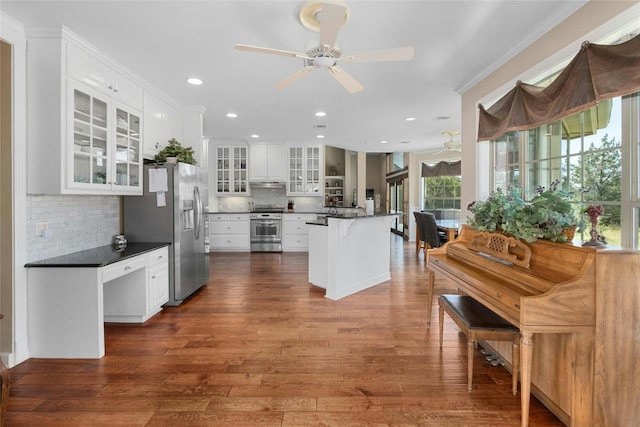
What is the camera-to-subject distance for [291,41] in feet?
8.02

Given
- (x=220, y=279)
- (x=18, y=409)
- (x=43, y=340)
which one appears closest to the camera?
(x=18, y=409)

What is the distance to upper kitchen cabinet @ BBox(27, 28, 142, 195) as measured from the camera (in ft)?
7.46

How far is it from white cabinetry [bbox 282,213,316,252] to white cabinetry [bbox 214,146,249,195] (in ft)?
4.30

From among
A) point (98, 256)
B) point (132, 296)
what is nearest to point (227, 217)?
point (132, 296)

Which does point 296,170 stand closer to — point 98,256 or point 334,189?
point 334,189

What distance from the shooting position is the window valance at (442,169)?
22.8ft

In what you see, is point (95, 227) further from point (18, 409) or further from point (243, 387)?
point (243, 387)

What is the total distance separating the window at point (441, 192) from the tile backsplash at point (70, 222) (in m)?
6.92

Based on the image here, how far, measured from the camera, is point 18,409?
1755 mm

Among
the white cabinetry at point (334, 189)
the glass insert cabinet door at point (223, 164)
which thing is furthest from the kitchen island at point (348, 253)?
the white cabinetry at point (334, 189)

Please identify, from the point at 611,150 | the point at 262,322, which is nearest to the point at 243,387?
the point at 262,322

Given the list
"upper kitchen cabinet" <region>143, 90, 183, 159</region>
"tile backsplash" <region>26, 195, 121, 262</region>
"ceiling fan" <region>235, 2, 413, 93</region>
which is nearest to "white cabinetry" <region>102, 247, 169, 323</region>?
"tile backsplash" <region>26, 195, 121, 262</region>

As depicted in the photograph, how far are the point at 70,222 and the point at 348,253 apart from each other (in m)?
2.98

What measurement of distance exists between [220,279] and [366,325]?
2573 millimetres
